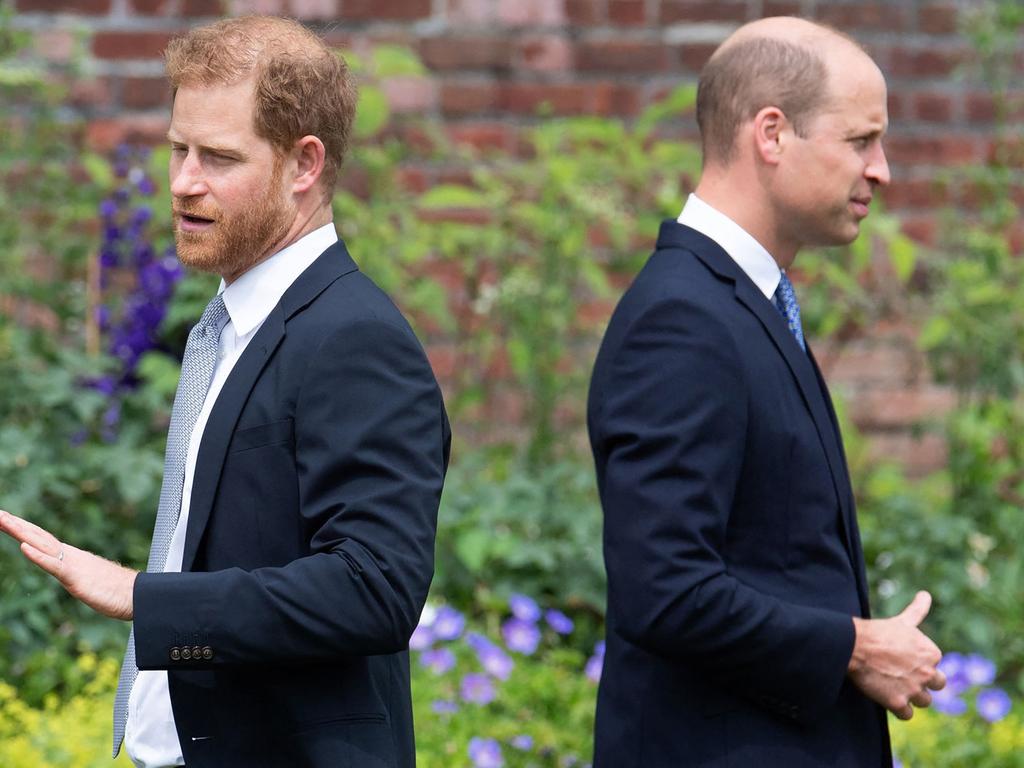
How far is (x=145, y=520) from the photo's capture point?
4.23 meters

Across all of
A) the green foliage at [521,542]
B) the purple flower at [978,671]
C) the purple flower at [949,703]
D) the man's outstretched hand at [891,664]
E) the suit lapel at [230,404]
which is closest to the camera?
the suit lapel at [230,404]

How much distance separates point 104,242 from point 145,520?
83 cm

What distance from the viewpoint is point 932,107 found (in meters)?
5.19

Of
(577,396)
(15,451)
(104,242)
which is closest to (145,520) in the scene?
(15,451)

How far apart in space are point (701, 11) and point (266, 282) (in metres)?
3.22

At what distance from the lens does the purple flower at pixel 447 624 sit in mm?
3904

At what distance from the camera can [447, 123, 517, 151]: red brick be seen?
5023mm

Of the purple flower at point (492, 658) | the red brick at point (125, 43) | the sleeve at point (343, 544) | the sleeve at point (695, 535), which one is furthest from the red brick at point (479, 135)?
the sleeve at point (343, 544)

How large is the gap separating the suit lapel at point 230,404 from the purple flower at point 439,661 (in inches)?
68.5

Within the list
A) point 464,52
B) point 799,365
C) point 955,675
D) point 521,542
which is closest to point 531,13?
point 464,52

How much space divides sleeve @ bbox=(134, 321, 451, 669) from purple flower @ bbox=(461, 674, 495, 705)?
1684mm

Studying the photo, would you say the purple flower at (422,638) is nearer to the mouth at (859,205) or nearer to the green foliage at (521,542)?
the green foliage at (521,542)

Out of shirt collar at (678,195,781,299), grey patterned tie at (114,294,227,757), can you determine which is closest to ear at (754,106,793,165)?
shirt collar at (678,195,781,299)

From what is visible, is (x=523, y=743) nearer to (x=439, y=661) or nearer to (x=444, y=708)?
(x=444, y=708)
